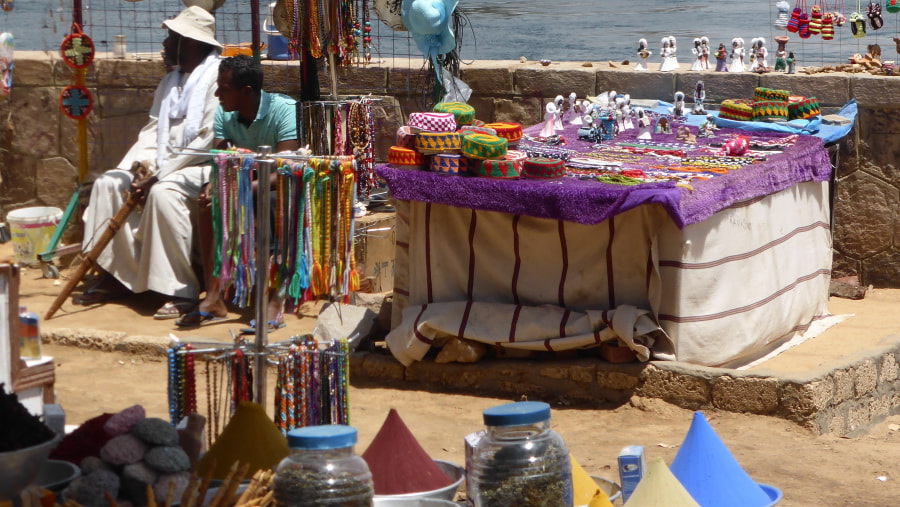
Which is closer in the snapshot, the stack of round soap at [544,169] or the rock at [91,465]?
the rock at [91,465]

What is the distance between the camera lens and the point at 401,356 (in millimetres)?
5555

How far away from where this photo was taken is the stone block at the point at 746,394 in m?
5.06

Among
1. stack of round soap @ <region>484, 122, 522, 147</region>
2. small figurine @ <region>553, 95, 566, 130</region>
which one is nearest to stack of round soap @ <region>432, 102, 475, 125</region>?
stack of round soap @ <region>484, 122, 522, 147</region>

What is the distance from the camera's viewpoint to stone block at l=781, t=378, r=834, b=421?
499 cm

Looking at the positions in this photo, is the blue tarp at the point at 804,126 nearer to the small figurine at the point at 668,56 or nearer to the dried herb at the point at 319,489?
the small figurine at the point at 668,56

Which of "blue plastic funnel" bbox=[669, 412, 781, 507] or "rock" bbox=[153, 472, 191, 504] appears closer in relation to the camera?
"rock" bbox=[153, 472, 191, 504]

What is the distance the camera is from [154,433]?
2816mm

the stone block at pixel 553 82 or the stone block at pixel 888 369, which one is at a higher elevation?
the stone block at pixel 553 82

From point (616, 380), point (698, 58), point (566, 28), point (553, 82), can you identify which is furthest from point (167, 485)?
point (566, 28)

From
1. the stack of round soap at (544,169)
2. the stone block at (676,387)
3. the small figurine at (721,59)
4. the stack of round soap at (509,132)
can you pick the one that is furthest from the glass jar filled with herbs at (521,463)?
the small figurine at (721,59)

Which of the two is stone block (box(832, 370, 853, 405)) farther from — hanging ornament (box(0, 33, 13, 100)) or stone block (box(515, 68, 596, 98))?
hanging ornament (box(0, 33, 13, 100))

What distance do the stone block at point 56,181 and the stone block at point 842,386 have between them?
5.80 meters

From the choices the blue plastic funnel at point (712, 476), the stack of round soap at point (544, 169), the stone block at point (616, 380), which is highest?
the stack of round soap at point (544, 169)

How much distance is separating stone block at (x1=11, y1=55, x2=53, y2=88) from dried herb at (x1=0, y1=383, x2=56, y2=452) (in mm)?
6144
